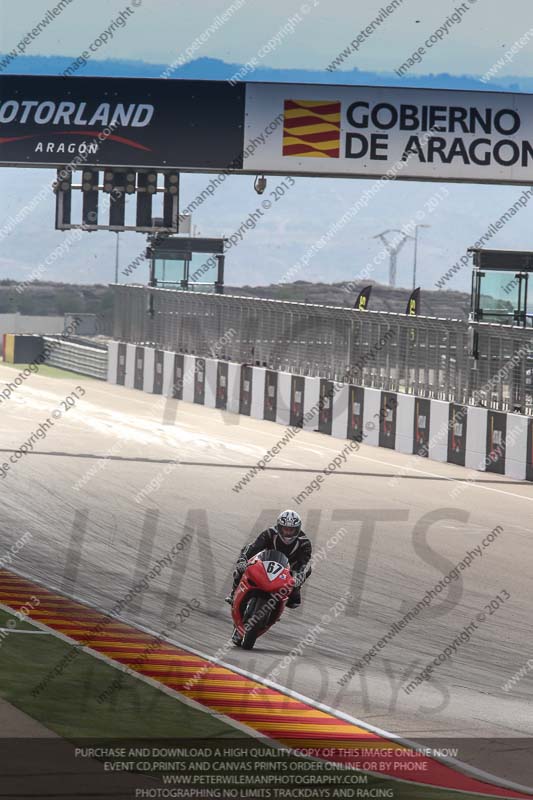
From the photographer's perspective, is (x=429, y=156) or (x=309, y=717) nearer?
(x=309, y=717)

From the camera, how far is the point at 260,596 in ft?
36.8

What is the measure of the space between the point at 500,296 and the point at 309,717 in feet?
59.2

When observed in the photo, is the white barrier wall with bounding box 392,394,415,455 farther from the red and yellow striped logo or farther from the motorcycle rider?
the motorcycle rider

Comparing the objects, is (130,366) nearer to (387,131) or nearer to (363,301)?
(363,301)

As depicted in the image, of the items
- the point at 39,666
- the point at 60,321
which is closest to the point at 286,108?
the point at 39,666

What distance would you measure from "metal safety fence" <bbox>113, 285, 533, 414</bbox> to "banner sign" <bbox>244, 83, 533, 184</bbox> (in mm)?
4720

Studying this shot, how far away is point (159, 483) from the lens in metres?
21.1

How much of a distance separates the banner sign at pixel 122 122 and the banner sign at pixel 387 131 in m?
0.47

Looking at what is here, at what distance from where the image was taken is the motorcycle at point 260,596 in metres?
11.2

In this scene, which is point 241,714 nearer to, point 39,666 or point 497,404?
point 39,666

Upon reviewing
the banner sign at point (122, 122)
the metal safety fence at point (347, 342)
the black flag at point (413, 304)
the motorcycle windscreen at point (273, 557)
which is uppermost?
the banner sign at point (122, 122)

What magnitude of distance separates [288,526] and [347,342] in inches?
709

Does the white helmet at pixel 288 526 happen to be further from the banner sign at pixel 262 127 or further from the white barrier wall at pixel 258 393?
the white barrier wall at pixel 258 393

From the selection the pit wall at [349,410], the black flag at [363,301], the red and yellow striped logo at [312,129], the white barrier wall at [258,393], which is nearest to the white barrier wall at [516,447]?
the pit wall at [349,410]
